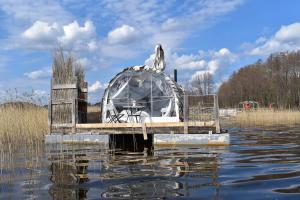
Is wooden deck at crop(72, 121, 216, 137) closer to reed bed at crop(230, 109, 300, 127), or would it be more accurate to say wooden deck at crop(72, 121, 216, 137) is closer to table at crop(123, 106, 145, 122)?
table at crop(123, 106, 145, 122)

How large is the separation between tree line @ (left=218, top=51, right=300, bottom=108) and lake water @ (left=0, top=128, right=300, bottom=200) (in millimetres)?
51941

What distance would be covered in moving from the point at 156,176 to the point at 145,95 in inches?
491

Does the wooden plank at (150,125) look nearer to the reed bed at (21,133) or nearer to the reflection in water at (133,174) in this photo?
the reed bed at (21,133)

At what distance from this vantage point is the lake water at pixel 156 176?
23.5 feet

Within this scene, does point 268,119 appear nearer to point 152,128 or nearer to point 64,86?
point 152,128

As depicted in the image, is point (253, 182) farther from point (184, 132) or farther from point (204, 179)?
point (184, 132)

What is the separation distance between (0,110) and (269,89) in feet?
183

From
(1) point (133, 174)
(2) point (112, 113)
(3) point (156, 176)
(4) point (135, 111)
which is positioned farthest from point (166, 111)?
(3) point (156, 176)

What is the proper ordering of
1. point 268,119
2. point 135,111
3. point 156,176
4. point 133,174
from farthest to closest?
point 268,119 → point 135,111 → point 133,174 → point 156,176

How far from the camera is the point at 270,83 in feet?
222

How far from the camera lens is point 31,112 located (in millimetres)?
17000

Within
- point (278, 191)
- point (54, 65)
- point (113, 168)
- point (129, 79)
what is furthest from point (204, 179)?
point (129, 79)

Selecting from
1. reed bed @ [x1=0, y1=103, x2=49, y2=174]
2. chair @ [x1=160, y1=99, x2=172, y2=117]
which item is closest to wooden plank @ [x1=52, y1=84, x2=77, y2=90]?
reed bed @ [x1=0, y1=103, x2=49, y2=174]

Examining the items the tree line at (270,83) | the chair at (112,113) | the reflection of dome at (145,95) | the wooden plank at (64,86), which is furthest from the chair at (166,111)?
the tree line at (270,83)
